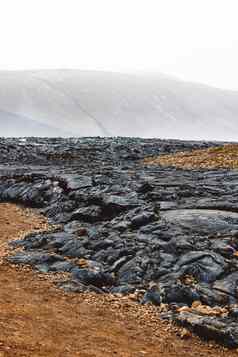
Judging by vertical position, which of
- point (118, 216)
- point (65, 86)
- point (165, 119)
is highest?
point (65, 86)

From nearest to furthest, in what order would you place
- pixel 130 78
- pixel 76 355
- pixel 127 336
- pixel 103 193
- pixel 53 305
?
pixel 76 355 < pixel 127 336 < pixel 53 305 < pixel 103 193 < pixel 130 78

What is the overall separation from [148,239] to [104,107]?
5192 inches

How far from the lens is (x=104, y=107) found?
468 feet

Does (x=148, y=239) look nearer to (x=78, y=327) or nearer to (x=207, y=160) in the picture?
(x=78, y=327)

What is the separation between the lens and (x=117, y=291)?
A: 36.1 feet

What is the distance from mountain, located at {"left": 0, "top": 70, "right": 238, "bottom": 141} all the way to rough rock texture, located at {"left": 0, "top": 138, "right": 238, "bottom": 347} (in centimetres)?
9443

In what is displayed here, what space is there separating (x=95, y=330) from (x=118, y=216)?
287 inches

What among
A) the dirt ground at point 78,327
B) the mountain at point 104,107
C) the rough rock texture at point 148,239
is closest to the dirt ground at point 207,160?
the rough rock texture at point 148,239

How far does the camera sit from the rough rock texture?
10.3m

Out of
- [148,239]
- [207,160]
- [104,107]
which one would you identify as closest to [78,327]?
[148,239]

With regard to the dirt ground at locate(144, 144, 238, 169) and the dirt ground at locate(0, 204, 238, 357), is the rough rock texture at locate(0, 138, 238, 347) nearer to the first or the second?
the dirt ground at locate(0, 204, 238, 357)

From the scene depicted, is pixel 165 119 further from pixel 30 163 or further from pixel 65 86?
pixel 30 163

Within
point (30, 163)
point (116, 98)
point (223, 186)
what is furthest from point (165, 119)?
point (223, 186)

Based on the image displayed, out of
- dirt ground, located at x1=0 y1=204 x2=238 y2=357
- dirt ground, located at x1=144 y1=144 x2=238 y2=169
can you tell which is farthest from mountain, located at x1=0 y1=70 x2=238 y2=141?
dirt ground, located at x1=0 y1=204 x2=238 y2=357
